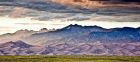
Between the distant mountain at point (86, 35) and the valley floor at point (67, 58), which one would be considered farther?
the distant mountain at point (86, 35)

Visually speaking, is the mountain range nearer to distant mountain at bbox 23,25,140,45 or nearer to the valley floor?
distant mountain at bbox 23,25,140,45

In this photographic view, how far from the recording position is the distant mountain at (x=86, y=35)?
43.3 ft

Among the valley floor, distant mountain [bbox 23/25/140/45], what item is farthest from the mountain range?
the valley floor

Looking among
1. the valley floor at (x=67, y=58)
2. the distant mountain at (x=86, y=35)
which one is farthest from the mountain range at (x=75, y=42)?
the valley floor at (x=67, y=58)

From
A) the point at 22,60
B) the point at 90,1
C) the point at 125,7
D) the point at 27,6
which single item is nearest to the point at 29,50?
the point at 22,60

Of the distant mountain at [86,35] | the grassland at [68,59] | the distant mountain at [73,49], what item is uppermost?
the distant mountain at [86,35]

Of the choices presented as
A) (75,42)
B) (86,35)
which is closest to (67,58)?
(75,42)

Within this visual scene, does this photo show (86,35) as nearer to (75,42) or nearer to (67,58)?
(75,42)

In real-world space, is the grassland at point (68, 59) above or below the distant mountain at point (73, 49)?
below

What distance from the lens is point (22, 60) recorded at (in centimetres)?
1307

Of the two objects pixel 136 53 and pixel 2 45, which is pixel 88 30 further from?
pixel 2 45

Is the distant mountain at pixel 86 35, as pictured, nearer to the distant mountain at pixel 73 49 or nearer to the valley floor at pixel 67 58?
the distant mountain at pixel 73 49

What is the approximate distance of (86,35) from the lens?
13.3 meters

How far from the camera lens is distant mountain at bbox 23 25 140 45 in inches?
520
